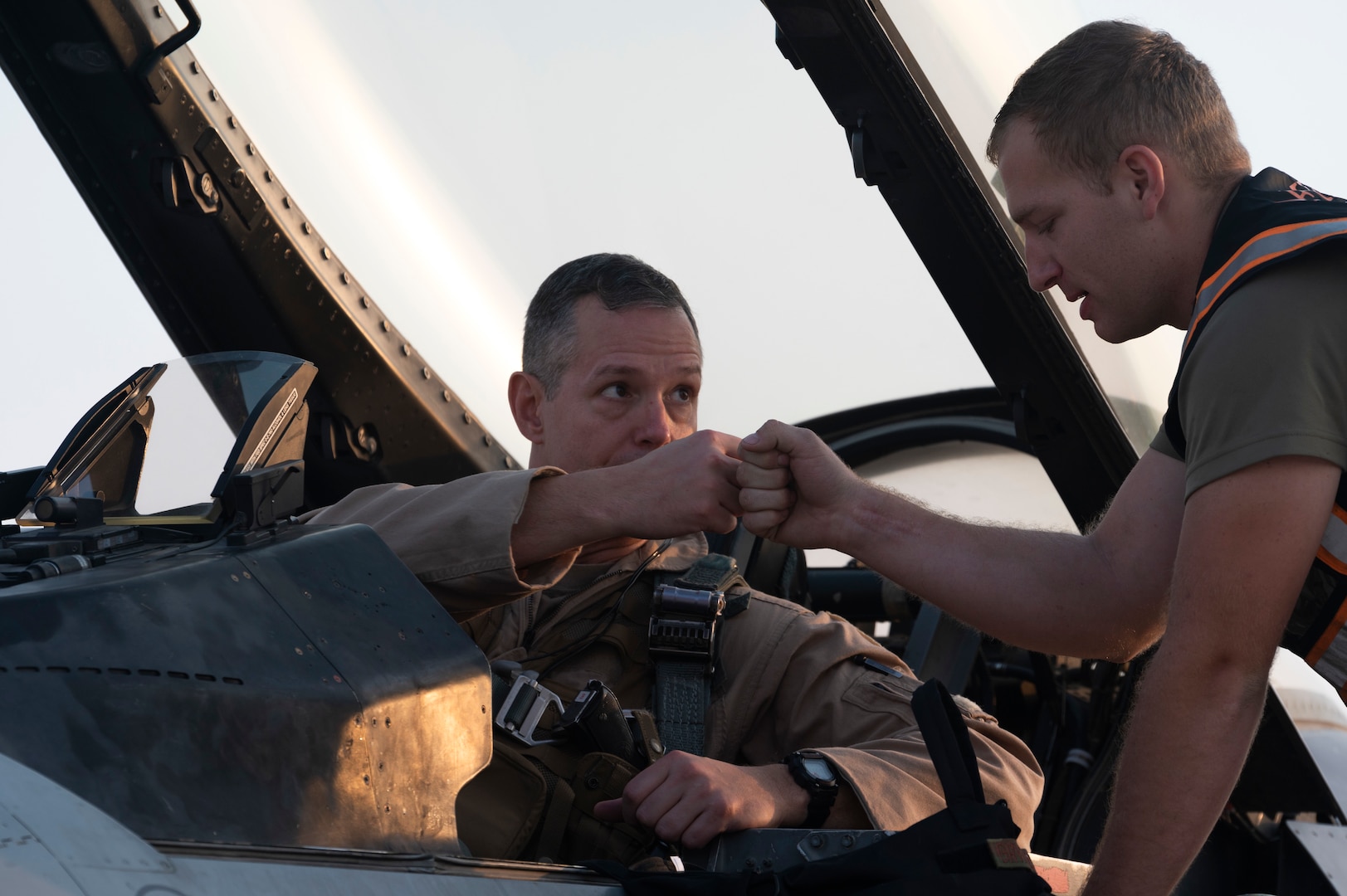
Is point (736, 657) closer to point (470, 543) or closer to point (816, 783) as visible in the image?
point (816, 783)

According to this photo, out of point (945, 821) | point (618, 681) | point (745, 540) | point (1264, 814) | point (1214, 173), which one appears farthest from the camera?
point (745, 540)

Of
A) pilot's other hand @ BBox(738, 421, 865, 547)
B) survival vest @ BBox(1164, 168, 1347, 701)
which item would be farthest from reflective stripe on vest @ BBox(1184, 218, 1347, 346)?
pilot's other hand @ BBox(738, 421, 865, 547)

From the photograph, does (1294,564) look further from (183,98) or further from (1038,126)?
(183,98)

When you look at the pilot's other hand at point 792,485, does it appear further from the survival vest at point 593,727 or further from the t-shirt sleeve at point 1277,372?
the t-shirt sleeve at point 1277,372

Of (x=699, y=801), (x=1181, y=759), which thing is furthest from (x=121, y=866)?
(x=1181, y=759)

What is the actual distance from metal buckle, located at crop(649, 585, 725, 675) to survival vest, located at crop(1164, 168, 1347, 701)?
70 cm

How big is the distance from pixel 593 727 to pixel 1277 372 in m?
0.93

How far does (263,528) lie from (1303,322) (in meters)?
1.09

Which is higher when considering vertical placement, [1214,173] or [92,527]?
[92,527]

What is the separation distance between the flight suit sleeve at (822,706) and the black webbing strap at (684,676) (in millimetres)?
61

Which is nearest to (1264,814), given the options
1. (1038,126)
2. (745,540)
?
(745,540)

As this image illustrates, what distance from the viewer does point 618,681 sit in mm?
1855

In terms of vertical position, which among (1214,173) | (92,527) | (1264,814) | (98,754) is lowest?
(1264,814)

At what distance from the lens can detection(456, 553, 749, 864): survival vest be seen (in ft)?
5.07
